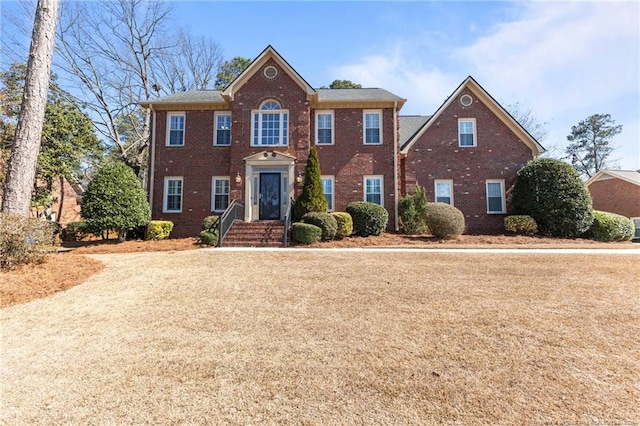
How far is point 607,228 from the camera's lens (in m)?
14.3

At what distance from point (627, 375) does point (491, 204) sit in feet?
45.5

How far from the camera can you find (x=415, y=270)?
7508 millimetres

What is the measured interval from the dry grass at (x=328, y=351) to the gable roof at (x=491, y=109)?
1085 centimetres

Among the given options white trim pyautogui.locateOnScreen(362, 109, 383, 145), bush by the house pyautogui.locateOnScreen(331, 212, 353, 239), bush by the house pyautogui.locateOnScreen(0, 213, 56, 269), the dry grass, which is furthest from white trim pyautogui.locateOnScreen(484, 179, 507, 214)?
bush by the house pyautogui.locateOnScreen(0, 213, 56, 269)

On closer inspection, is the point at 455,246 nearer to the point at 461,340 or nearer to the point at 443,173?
the point at 443,173

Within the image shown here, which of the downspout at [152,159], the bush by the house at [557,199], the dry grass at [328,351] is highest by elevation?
the downspout at [152,159]

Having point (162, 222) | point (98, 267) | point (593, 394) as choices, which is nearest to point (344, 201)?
point (162, 222)

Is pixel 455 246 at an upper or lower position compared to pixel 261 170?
lower

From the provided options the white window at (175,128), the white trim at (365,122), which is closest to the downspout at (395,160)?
the white trim at (365,122)

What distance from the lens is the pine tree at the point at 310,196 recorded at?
13.7 m

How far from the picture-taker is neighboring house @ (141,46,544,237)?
1541 cm

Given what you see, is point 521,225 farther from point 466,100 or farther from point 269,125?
point 269,125

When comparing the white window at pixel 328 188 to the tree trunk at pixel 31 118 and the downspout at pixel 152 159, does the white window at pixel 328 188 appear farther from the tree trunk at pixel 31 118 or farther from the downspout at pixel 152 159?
the tree trunk at pixel 31 118

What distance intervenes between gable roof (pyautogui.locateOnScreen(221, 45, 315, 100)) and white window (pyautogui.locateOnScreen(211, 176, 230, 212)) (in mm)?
3923
